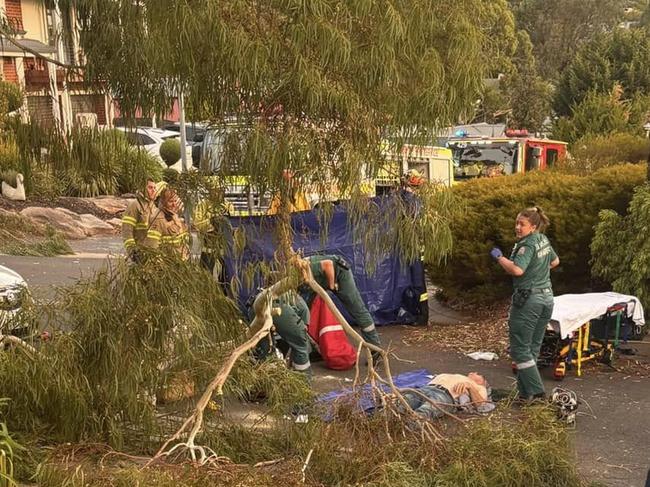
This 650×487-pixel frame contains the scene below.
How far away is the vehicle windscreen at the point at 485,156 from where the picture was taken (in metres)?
17.1

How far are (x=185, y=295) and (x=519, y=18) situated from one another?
50.3m

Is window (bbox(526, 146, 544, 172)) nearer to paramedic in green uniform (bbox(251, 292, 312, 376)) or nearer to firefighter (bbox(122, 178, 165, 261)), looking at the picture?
paramedic in green uniform (bbox(251, 292, 312, 376))

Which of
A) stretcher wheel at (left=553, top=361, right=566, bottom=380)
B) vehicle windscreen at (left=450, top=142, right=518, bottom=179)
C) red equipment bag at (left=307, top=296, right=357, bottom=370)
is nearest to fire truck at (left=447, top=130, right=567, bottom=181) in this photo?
vehicle windscreen at (left=450, top=142, right=518, bottom=179)

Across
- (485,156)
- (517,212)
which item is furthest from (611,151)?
(517,212)

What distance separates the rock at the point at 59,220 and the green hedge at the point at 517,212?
840 centimetres

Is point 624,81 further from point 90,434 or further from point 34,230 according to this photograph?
point 90,434

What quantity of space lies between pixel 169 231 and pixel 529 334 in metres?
3.03

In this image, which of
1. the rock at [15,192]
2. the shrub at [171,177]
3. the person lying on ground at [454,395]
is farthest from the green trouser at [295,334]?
the rock at [15,192]

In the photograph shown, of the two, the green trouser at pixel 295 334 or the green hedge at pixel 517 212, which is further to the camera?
the green hedge at pixel 517 212

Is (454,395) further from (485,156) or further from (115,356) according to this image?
(485,156)

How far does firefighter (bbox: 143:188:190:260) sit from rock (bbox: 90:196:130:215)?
41.5 feet

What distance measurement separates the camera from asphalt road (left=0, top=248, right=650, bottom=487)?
5465 mm

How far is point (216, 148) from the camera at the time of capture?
4.52 metres

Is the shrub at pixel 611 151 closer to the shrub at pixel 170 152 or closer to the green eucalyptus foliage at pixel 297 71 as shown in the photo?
the green eucalyptus foliage at pixel 297 71
